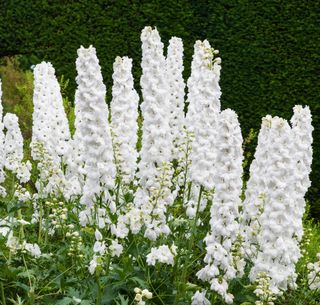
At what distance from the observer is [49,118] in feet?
16.9

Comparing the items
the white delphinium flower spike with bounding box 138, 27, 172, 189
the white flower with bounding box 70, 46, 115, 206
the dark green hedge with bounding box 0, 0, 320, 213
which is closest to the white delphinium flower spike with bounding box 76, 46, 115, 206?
the white flower with bounding box 70, 46, 115, 206

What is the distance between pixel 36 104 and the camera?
5156mm

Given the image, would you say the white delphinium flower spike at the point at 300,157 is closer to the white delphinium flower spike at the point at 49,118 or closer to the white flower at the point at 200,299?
the white flower at the point at 200,299

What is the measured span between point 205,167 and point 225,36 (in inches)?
235

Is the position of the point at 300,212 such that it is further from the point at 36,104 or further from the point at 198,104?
the point at 36,104

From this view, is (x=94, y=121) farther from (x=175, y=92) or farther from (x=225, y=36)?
(x=225, y=36)

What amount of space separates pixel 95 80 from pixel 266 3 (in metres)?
6.14

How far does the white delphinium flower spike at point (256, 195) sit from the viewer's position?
4027 mm

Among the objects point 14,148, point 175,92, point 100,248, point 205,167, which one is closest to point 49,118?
point 14,148

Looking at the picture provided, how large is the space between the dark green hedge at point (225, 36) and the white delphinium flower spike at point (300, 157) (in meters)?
5.31

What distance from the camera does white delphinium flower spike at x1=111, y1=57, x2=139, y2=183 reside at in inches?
169

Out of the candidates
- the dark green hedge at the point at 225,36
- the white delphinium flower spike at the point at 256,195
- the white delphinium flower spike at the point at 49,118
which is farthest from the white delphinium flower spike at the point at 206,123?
the dark green hedge at the point at 225,36

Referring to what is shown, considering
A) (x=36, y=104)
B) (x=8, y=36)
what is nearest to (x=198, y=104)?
(x=36, y=104)

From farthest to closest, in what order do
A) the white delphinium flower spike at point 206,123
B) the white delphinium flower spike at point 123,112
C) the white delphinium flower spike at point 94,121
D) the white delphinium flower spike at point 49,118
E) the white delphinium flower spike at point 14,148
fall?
the white delphinium flower spike at point 49,118 → the white delphinium flower spike at point 14,148 → the white delphinium flower spike at point 123,112 → the white delphinium flower spike at point 206,123 → the white delphinium flower spike at point 94,121
